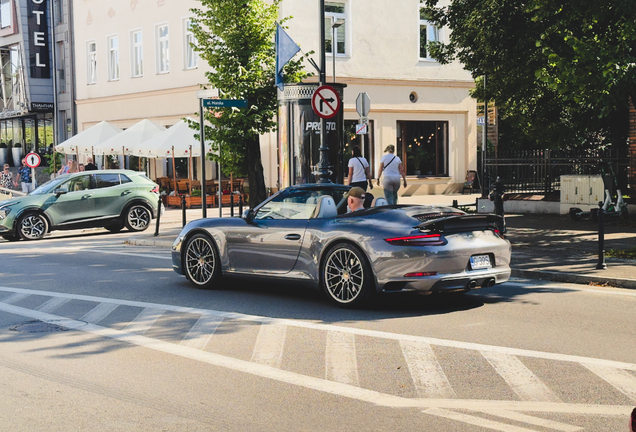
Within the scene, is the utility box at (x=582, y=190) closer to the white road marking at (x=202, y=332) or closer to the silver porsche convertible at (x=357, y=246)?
the silver porsche convertible at (x=357, y=246)

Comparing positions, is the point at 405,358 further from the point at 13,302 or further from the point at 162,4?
the point at 162,4

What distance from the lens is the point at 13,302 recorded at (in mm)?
10195

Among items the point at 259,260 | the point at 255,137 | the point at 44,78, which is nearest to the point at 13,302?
the point at 259,260

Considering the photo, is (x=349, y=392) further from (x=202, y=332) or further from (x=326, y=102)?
(x=326, y=102)

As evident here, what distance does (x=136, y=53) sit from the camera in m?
38.9

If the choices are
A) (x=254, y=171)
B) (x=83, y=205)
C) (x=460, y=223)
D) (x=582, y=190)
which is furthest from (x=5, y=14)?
(x=460, y=223)

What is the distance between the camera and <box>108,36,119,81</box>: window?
40.3m

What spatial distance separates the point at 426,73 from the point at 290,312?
2781cm

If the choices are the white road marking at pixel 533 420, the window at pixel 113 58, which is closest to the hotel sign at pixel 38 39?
the window at pixel 113 58

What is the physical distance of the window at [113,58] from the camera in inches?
1586

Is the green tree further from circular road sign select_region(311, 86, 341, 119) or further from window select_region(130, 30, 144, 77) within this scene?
window select_region(130, 30, 144, 77)

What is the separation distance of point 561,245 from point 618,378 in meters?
9.07

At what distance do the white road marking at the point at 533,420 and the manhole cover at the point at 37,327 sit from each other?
466 centimetres

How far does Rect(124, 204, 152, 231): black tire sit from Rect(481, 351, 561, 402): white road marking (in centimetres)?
1625
